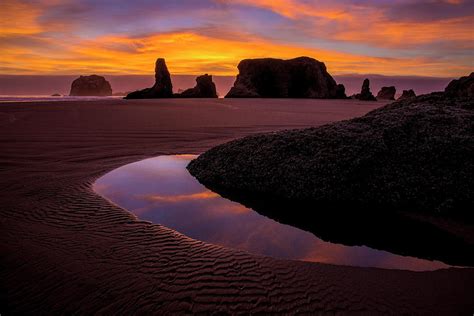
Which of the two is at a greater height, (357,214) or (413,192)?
(413,192)

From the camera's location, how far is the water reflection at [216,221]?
6.58 ft

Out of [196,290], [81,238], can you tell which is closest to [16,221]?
[81,238]

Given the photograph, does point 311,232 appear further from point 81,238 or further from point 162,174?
point 162,174

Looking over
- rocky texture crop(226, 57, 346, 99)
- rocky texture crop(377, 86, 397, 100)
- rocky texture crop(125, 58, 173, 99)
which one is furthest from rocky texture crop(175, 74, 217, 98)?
rocky texture crop(377, 86, 397, 100)

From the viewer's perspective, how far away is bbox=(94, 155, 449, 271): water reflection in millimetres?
2006

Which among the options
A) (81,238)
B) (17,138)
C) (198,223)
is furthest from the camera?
(17,138)

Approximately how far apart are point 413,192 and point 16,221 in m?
3.21

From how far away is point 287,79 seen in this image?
81688 millimetres

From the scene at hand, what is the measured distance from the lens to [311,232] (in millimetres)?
2311

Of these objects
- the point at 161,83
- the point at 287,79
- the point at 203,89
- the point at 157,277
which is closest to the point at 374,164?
the point at 157,277

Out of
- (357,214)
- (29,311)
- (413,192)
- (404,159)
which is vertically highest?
A: (404,159)

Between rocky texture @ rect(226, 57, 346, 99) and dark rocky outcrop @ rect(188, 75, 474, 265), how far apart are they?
75.5 meters

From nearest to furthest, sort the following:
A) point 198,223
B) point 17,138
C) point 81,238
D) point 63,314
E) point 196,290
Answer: point 63,314, point 196,290, point 81,238, point 198,223, point 17,138

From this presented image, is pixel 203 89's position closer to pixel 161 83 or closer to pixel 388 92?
pixel 161 83
